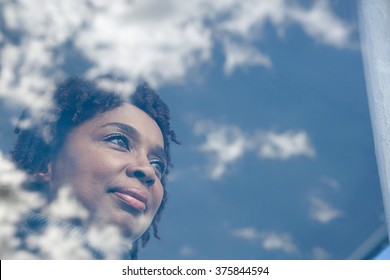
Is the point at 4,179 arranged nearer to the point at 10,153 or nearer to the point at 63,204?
the point at 10,153

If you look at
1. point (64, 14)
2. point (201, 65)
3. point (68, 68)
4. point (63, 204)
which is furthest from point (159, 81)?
point (63, 204)

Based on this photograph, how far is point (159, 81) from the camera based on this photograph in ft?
9.60

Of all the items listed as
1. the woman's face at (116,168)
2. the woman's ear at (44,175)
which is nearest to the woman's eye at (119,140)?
the woman's face at (116,168)

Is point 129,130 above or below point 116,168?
above

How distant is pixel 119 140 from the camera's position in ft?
8.86

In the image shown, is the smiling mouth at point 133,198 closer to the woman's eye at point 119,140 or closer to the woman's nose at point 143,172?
the woman's nose at point 143,172

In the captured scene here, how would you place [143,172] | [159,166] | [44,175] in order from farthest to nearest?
[159,166]
[143,172]
[44,175]

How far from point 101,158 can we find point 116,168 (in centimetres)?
11

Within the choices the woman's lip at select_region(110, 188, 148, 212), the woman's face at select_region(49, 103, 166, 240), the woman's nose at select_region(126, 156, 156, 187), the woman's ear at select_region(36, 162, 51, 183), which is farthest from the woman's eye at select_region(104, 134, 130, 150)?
the woman's ear at select_region(36, 162, 51, 183)

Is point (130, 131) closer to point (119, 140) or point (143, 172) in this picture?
point (119, 140)

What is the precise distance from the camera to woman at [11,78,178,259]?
253cm

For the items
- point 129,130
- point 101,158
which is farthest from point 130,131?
point 101,158

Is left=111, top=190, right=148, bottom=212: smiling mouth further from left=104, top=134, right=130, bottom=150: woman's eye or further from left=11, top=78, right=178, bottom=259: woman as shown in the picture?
left=104, top=134, right=130, bottom=150: woman's eye

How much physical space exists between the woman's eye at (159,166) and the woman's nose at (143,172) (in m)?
0.04
